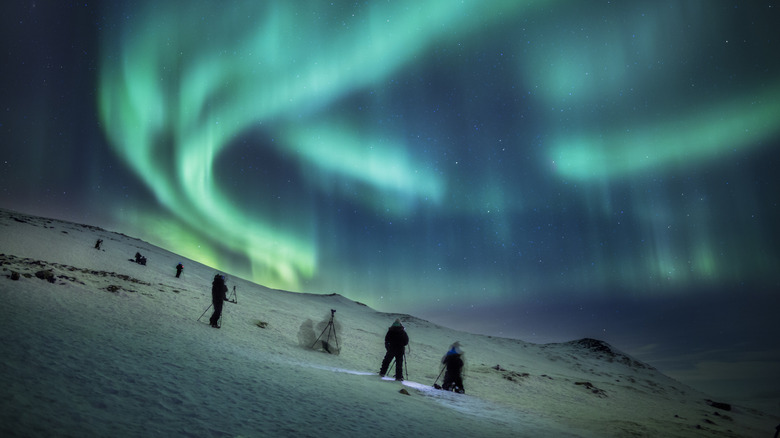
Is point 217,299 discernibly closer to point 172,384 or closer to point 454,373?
point 172,384

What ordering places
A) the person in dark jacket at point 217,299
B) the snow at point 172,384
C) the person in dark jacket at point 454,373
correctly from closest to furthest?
the snow at point 172,384, the person in dark jacket at point 454,373, the person in dark jacket at point 217,299

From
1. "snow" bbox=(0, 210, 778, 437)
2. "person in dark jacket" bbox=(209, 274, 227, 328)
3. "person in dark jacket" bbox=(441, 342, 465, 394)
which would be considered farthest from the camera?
"person in dark jacket" bbox=(209, 274, 227, 328)

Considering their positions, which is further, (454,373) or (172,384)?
(454,373)

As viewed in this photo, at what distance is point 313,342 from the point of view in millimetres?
20031

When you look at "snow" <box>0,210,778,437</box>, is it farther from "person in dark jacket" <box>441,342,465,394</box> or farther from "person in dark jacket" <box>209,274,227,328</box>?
"person in dark jacket" <box>441,342,465,394</box>

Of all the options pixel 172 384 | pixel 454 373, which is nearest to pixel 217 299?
pixel 172 384

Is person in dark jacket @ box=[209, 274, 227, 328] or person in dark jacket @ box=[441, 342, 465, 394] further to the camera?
person in dark jacket @ box=[209, 274, 227, 328]

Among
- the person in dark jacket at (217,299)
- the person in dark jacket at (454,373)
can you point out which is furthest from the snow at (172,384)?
the person in dark jacket at (454,373)

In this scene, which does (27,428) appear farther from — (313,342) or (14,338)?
(313,342)

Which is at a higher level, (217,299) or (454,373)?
(217,299)

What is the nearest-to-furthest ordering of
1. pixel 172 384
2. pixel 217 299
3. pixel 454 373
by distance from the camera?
pixel 172 384, pixel 454 373, pixel 217 299

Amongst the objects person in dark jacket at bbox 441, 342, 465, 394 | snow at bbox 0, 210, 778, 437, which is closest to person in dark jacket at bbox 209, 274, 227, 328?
snow at bbox 0, 210, 778, 437

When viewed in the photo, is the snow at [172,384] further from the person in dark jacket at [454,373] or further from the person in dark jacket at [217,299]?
the person in dark jacket at [454,373]

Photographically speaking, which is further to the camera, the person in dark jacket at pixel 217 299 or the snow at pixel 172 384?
the person in dark jacket at pixel 217 299
